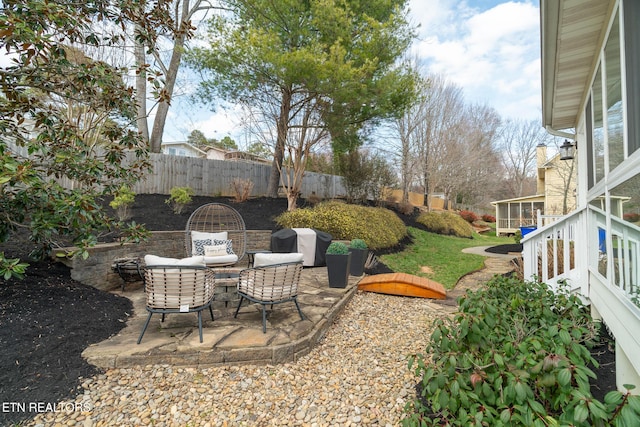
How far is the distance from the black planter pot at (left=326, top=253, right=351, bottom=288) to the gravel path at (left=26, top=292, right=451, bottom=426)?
5.71 feet

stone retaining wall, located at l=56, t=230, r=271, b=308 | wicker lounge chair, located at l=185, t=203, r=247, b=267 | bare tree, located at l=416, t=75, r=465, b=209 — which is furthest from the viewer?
bare tree, located at l=416, t=75, r=465, b=209

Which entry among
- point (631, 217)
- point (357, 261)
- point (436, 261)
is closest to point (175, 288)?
point (631, 217)

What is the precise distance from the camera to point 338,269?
4781 mm

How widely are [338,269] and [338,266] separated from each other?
0.05m

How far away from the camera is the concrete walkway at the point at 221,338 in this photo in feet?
8.28

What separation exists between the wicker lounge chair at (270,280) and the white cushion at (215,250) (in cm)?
238

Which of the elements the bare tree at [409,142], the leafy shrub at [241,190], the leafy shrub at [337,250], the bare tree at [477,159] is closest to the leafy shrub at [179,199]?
the leafy shrub at [241,190]

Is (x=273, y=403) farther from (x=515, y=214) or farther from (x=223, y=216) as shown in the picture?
(x=515, y=214)

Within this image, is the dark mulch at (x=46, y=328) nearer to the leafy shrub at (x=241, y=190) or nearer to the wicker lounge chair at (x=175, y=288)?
the wicker lounge chair at (x=175, y=288)

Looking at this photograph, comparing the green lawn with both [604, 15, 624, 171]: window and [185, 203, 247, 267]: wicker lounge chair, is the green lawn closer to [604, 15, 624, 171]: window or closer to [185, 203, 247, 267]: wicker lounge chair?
[185, 203, 247, 267]: wicker lounge chair

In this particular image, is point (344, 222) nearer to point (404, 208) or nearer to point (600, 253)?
point (600, 253)

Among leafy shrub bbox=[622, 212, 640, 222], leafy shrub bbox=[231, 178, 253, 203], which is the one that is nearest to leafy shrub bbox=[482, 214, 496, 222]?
leafy shrub bbox=[231, 178, 253, 203]

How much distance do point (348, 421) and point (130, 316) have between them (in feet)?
8.58

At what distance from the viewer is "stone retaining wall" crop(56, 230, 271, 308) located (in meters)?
3.95
